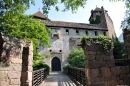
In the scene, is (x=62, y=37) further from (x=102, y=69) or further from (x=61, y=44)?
(x=102, y=69)

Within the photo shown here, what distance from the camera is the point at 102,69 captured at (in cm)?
414

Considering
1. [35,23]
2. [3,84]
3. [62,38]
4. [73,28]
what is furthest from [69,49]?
[3,84]

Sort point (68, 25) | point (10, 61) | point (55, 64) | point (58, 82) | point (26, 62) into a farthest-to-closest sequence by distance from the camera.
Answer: point (68, 25), point (55, 64), point (58, 82), point (26, 62), point (10, 61)

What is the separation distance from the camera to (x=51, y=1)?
6.29 metres

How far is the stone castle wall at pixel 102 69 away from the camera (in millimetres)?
4039

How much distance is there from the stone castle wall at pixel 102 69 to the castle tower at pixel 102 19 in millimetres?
25220

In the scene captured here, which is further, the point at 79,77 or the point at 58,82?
the point at 58,82

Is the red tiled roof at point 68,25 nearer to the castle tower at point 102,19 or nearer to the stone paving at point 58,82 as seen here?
the castle tower at point 102,19

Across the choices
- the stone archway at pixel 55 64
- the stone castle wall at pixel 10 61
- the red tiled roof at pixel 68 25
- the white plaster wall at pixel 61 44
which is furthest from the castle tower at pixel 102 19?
the stone castle wall at pixel 10 61

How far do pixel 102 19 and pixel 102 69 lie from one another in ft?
92.3

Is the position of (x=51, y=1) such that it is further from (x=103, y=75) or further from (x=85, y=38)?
(x=103, y=75)

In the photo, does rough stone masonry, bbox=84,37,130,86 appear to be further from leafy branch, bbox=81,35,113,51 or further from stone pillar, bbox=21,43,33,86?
stone pillar, bbox=21,43,33,86

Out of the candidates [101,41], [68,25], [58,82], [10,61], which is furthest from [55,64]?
[10,61]

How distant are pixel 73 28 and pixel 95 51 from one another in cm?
2163
